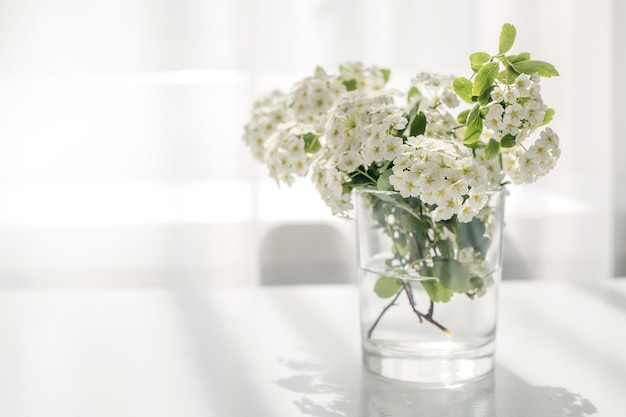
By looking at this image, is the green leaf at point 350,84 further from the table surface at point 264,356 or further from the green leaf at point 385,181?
the table surface at point 264,356

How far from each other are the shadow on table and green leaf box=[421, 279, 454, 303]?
10cm

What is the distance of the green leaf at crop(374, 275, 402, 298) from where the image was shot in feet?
3.16

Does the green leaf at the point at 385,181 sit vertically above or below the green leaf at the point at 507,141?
below

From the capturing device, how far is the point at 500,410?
919 millimetres

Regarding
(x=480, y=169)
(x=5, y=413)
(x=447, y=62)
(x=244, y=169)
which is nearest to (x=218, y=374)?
(x=5, y=413)

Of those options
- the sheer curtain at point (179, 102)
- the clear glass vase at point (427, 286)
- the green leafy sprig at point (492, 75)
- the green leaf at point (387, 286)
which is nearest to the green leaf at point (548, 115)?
the green leafy sprig at point (492, 75)

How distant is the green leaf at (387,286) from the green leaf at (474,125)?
0.17 metres

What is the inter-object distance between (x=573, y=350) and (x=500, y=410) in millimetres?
233

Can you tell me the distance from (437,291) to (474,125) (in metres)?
0.17

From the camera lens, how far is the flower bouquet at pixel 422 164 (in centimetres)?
85

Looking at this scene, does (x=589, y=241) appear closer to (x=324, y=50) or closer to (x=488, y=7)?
(x=488, y=7)

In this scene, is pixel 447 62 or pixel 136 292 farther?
pixel 447 62

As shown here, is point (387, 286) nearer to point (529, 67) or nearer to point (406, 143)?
point (406, 143)

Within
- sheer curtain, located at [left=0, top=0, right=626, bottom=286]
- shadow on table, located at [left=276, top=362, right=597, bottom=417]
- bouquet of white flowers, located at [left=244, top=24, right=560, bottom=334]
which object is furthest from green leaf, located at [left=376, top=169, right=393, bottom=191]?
sheer curtain, located at [left=0, top=0, right=626, bottom=286]
